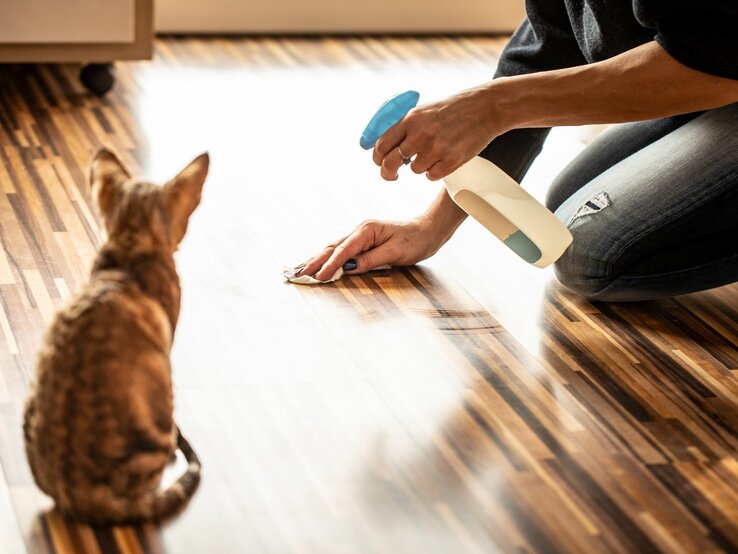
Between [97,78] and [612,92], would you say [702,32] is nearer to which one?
[612,92]

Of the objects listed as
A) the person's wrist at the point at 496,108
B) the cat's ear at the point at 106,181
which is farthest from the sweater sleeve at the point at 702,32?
the cat's ear at the point at 106,181

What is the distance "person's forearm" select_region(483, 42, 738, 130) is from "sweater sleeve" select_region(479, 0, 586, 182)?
0.30 metres

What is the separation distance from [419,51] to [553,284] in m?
1.43

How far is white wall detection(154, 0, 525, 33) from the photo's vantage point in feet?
10.3

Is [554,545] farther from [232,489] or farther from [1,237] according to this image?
A: [1,237]

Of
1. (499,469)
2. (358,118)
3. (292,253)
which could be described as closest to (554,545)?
(499,469)

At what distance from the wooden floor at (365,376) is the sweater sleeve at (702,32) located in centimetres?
43

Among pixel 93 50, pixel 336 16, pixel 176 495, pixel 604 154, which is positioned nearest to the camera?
pixel 176 495

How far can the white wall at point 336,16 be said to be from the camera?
3143mm

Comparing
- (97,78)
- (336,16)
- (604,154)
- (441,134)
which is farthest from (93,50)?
(441,134)

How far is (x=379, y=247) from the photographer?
1915mm

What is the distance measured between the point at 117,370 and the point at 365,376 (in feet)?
1.70

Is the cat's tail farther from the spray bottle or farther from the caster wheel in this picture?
the caster wheel

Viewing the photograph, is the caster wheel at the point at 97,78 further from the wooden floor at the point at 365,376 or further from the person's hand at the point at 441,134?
the person's hand at the point at 441,134
